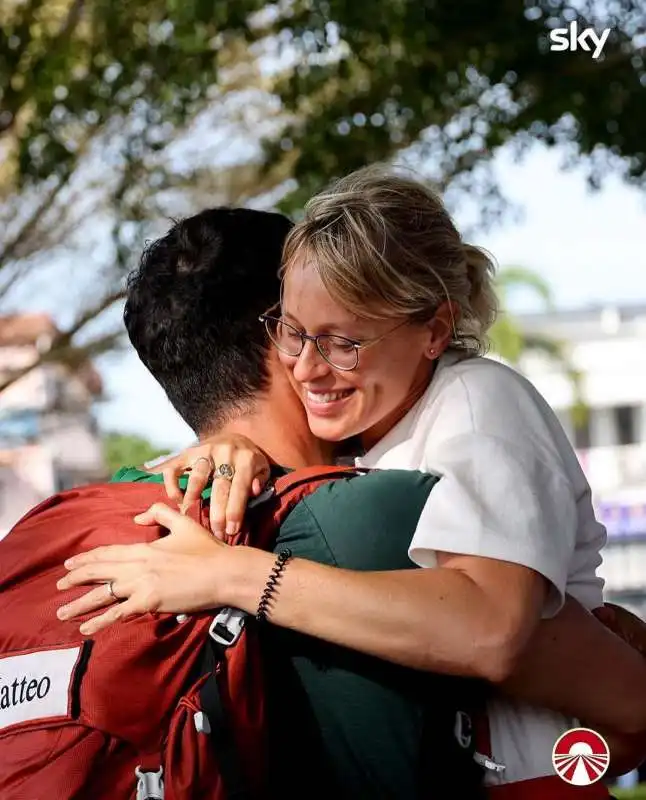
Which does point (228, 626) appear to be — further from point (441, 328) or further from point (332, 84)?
point (332, 84)

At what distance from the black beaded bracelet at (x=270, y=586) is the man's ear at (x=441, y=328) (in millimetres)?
478

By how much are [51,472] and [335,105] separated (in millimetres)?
26945

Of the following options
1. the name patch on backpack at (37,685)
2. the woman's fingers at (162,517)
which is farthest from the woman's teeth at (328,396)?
the name patch on backpack at (37,685)

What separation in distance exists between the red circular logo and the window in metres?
33.7

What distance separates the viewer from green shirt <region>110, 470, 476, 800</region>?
1.95 meters

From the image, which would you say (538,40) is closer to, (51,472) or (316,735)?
(316,735)

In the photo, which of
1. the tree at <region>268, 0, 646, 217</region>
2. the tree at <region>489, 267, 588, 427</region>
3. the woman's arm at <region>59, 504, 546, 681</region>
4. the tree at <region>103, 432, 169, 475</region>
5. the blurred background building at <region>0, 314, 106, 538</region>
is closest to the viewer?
the woman's arm at <region>59, 504, 546, 681</region>

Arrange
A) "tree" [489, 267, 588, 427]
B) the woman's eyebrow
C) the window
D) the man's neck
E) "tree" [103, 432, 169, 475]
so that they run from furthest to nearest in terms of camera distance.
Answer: "tree" [103, 432, 169, 475], the window, "tree" [489, 267, 588, 427], the man's neck, the woman's eyebrow

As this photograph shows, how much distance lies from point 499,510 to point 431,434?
0.21 metres

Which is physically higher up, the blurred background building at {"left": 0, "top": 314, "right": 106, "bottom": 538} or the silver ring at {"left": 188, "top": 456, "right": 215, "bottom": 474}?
the silver ring at {"left": 188, "top": 456, "right": 215, "bottom": 474}

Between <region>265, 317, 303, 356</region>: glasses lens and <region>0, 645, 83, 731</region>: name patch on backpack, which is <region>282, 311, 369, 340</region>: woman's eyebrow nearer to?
<region>265, 317, 303, 356</region>: glasses lens

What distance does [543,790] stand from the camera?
2084 mm

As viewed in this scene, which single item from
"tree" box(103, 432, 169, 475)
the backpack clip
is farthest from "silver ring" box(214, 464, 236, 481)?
"tree" box(103, 432, 169, 475)

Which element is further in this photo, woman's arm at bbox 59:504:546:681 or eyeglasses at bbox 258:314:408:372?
eyeglasses at bbox 258:314:408:372
